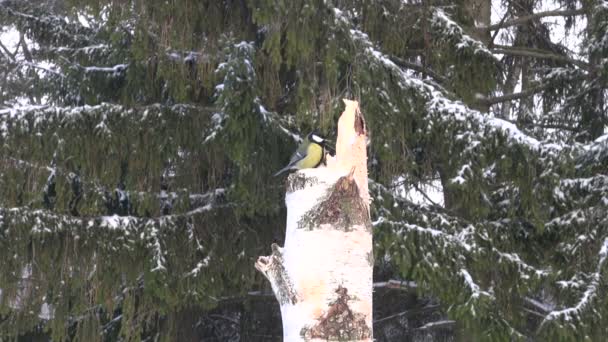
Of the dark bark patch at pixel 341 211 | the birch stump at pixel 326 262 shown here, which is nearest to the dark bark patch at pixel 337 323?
the birch stump at pixel 326 262

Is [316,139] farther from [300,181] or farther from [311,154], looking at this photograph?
[300,181]

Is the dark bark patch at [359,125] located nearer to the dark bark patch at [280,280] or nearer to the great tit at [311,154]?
the dark bark patch at [280,280]

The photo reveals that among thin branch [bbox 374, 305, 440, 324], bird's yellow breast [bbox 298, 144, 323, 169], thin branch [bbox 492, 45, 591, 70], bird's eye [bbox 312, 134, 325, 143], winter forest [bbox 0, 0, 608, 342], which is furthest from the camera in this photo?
thin branch [bbox 374, 305, 440, 324]

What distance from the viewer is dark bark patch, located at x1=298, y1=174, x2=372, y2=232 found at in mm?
1978

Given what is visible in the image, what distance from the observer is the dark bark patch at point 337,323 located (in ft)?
6.27

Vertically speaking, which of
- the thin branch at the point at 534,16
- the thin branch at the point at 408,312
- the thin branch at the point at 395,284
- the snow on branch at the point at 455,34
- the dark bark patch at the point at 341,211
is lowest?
the dark bark patch at the point at 341,211

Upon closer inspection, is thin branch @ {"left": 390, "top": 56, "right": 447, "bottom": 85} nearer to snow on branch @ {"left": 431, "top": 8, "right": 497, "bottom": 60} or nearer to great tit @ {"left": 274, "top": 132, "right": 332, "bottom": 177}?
snow on branch @ {"left": 431, "top": 8, "right": 497, "bottom": 60}

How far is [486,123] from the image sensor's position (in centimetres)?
486

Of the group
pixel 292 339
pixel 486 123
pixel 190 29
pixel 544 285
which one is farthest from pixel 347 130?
pixel 544 285

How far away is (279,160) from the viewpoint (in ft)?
17.9

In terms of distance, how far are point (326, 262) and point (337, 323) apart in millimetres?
153

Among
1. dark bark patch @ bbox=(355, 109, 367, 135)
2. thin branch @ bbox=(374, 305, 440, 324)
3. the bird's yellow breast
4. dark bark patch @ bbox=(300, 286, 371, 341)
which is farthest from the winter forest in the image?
dark bark patch @ bbox=(300, 286, 371, 341)

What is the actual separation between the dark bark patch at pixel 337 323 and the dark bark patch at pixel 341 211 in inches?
6.8

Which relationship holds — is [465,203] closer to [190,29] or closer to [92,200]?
[190,29]
